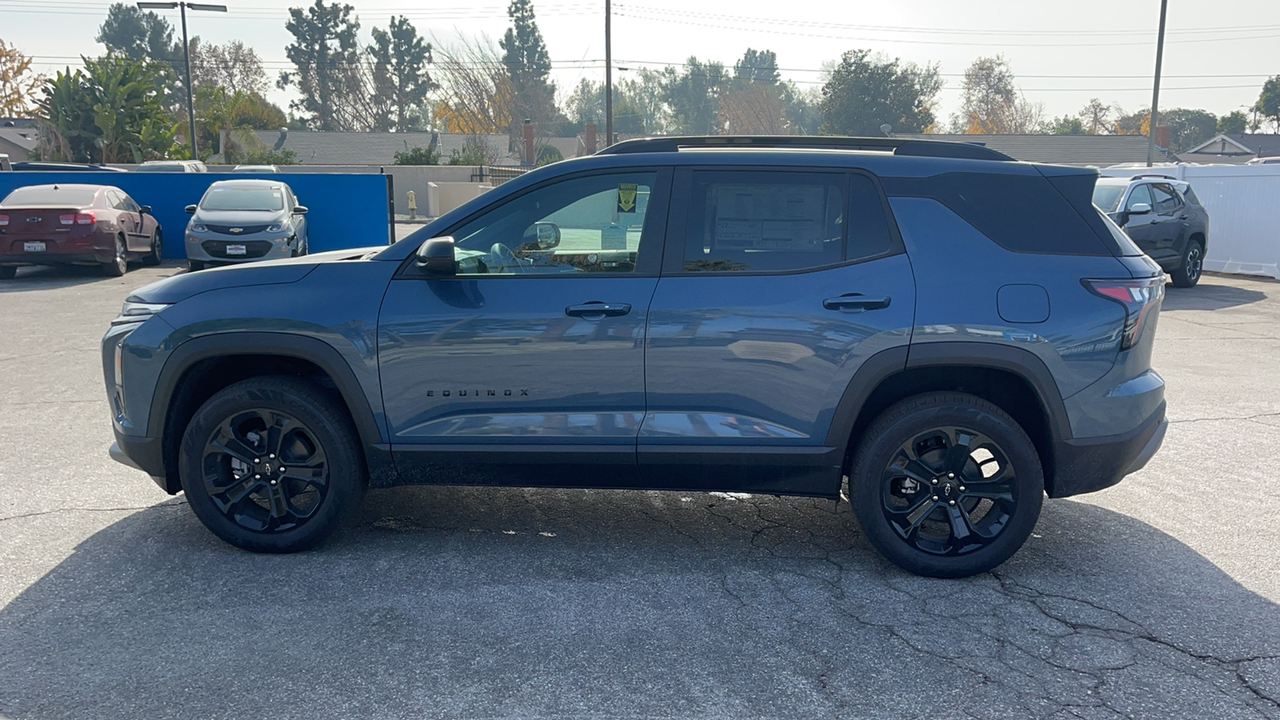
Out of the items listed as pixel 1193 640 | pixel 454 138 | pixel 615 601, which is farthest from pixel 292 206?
pixel 454 138

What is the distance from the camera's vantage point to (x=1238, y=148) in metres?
61.8

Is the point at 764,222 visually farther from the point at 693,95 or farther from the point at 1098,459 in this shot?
the point at 693,95

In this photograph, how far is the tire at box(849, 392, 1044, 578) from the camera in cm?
448

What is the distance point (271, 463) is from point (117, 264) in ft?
47.9

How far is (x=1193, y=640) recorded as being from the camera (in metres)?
3.95

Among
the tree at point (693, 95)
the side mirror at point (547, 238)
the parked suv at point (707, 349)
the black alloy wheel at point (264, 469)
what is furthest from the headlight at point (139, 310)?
the tree at point (693, 95)

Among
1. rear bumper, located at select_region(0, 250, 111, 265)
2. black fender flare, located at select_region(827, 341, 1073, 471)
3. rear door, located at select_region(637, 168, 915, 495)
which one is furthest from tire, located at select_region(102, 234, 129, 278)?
black fender flare, located at select_region(827, 341, 1073, 471)

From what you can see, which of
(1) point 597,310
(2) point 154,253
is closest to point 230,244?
(2) point 154,253

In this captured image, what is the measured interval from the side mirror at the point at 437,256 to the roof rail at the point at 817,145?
86 cm

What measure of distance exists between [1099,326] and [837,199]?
1252mm

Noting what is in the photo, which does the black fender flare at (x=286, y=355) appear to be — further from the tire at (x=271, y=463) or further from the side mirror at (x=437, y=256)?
the side mirror at (x=437, y=256)

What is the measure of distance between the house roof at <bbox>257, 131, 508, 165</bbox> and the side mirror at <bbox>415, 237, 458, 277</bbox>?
51267 mm

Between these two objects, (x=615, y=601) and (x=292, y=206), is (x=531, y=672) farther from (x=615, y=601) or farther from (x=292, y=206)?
(x=292, y=206)

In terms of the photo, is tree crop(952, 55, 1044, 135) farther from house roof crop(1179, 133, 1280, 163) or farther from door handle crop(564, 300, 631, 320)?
door handle crop(564, 300, 631, 320)
